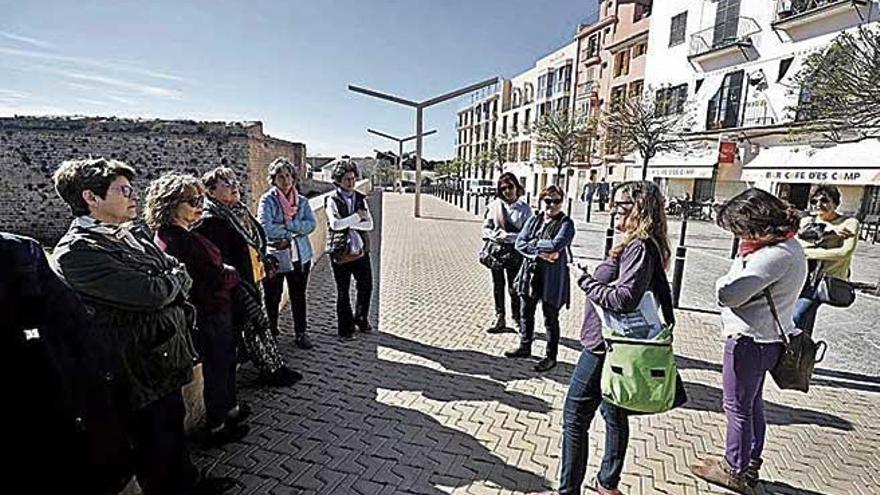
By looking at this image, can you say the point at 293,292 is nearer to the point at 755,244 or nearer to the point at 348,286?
the point at 348,286

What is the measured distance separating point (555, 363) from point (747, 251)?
230 centimetres

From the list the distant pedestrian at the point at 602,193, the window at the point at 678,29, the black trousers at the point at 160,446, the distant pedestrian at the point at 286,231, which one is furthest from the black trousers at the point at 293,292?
the window at the point at 678,29

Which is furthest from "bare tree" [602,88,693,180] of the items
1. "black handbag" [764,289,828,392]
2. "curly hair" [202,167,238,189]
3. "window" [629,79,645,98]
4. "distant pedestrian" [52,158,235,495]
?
"distant pedestrian" [52,158,235,495]

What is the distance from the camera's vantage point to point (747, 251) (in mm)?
2725

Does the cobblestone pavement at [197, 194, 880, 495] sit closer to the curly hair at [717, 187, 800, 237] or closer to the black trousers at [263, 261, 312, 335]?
the black trousers at [263, 261, 312, 335]

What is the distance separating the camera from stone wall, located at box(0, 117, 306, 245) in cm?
1609

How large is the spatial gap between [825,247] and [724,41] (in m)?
22.2

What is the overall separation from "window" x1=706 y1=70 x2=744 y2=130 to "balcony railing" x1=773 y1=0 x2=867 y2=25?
2.73 metres

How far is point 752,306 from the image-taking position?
266cm

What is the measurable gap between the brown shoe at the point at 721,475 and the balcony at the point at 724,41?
931 inches

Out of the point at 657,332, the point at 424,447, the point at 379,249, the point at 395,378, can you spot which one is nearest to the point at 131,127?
the point at 379,249

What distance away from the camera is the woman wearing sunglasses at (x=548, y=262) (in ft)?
14.4

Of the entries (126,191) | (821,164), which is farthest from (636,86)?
(126,191)

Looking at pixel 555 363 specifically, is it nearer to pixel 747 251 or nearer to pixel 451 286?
pixel 747 251
